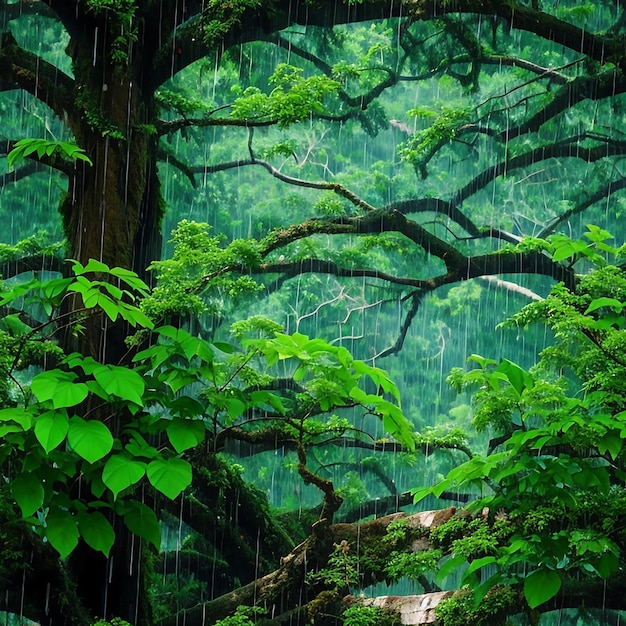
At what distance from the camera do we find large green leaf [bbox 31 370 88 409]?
2579mm

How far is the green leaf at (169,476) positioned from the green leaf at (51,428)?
297mm

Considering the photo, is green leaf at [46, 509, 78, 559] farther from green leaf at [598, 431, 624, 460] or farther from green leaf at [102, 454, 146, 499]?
green leaf at [598, 431, 624, 460]

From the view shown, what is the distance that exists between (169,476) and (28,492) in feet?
1.60

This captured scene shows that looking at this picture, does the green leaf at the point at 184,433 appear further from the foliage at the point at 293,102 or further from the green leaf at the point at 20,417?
the foliage at the point at 293,102

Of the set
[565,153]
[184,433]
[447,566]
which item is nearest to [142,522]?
[184,433]

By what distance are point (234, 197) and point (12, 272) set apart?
5128mm

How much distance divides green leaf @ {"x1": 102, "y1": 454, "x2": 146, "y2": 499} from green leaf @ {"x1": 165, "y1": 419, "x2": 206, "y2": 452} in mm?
152

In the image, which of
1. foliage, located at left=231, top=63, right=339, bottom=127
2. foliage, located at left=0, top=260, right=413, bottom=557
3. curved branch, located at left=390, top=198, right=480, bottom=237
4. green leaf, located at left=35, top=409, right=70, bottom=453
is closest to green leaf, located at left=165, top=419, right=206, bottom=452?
foliage, located at left=0, top=260, right=413, bottom=557

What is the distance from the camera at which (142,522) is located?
3129mm

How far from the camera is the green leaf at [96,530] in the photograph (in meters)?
3.03

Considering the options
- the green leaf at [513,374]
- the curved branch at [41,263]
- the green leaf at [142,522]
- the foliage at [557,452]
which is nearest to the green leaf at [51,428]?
the green leaf at [142,522]

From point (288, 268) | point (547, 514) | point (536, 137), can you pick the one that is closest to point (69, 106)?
point (288, 268)

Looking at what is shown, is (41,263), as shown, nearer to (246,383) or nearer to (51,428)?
(246,383)

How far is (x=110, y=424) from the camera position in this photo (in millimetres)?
3984
